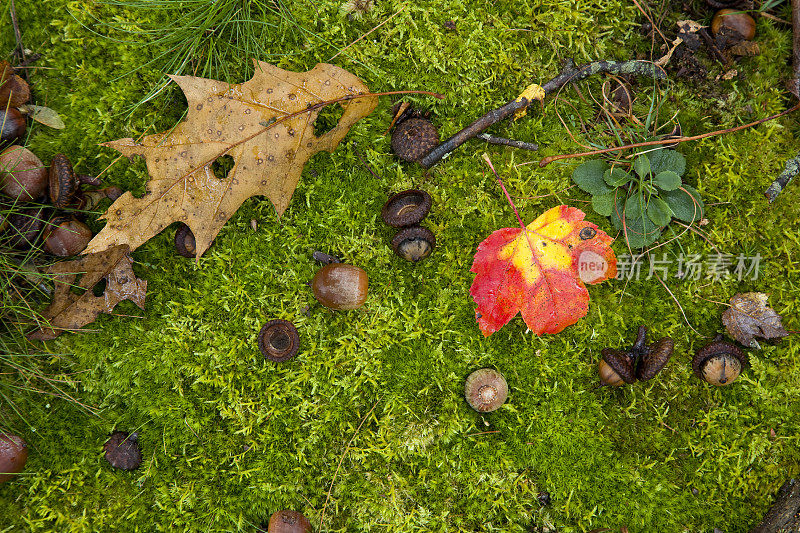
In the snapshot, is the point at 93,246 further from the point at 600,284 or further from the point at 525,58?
the point at 600,284

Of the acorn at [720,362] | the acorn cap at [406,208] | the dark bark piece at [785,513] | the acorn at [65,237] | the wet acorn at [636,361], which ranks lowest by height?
the dark bark piece at [785,513]

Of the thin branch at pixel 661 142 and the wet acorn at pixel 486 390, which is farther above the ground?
the thin branch at pixel 661 142

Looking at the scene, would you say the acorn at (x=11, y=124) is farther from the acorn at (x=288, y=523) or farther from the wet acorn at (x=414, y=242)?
the acorn at (x=288, y=523)

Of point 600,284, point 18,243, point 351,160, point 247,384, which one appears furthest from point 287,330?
point 600,284

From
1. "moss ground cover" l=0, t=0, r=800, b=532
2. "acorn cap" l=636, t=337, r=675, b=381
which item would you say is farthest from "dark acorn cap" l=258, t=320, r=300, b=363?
"acorn cap" l=636, t=337, r=675, b=381

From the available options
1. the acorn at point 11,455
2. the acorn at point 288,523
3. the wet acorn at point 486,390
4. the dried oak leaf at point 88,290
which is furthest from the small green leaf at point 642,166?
the acorn at point 11,455

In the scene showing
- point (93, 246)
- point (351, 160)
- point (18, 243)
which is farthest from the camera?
point (351, 160)

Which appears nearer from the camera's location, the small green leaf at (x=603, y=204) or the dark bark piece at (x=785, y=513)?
the dark bark piece at (x=785, y=513)
